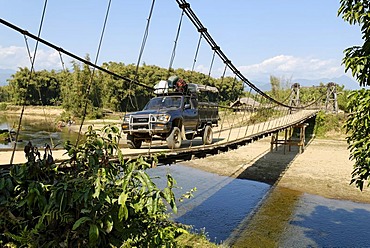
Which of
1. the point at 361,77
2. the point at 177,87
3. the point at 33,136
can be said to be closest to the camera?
the point at 361,77

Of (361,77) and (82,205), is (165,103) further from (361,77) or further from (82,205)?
(82,205)

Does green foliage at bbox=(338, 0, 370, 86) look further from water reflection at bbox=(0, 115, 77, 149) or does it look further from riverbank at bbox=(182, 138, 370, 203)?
riverbank at bbox=(182, 138, 370, 203)

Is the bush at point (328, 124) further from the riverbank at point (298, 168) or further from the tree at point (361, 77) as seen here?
the tree at point (361, 77)

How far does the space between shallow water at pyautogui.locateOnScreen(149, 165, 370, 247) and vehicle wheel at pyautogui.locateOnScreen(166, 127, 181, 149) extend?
69cm

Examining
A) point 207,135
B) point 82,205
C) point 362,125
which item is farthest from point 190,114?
point 82,205

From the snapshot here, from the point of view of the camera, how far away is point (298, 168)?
1470cm

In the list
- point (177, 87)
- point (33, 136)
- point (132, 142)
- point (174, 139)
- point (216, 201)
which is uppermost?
point (177, 87)

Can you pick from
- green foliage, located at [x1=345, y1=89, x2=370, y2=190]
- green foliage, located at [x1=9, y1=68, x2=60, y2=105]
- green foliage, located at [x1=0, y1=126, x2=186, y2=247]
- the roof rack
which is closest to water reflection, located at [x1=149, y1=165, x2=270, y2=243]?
the roof rack

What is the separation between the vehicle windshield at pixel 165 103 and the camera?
7250 mm

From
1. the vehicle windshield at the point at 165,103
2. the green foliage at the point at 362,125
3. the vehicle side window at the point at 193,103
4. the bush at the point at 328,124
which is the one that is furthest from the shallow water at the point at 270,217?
the bush at the point at 328,124

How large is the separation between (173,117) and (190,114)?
970mm

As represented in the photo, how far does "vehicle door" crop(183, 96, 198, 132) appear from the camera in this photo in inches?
281

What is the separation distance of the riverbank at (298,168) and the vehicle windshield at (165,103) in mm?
6616

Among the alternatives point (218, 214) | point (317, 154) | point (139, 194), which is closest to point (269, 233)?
point (218, 214)
